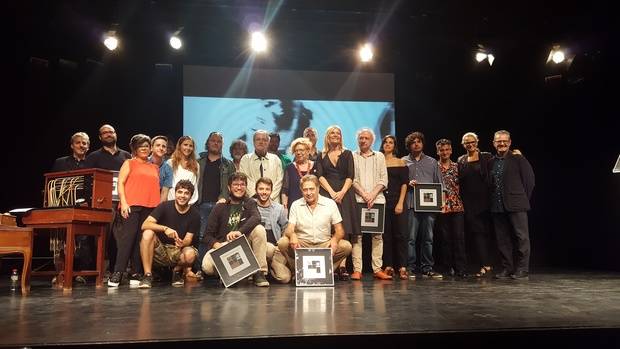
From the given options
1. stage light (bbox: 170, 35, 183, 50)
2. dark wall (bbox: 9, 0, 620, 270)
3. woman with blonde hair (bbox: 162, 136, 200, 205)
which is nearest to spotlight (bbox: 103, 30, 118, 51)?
dark wall (bbox: 9, 0, 620, 270)

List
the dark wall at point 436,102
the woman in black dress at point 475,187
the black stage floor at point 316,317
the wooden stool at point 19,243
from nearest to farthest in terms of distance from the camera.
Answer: the black stage floor at point 316,317 < the wooden stool at point 19,243 < the woman in black dress at point 475,187 < the dark wall at point 436,102

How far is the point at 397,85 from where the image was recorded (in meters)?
7.96

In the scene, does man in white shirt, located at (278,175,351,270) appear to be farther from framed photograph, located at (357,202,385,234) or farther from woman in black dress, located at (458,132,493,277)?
woman in black dress, located at (458,132,493,277)

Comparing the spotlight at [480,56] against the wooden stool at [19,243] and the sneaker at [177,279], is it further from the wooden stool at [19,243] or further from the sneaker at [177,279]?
the wooden stool at [19,243]

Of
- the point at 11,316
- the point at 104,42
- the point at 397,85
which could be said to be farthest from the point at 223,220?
the point at 397,85

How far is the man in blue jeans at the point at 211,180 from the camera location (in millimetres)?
5250

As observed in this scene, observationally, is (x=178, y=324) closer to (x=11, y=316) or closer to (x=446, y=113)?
(x=11, y=316)

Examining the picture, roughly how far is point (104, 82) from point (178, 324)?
5.67 metres

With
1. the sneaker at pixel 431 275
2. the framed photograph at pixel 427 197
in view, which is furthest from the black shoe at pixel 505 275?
the framed photograph at pixel 427 197

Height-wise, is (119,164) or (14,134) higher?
(14,134)

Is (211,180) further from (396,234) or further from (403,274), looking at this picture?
(403,274)

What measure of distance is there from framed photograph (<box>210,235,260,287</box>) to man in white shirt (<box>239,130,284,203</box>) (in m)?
0.99

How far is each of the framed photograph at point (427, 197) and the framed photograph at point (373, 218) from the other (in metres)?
0.41

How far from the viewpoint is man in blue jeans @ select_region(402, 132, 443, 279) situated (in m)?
5.02
